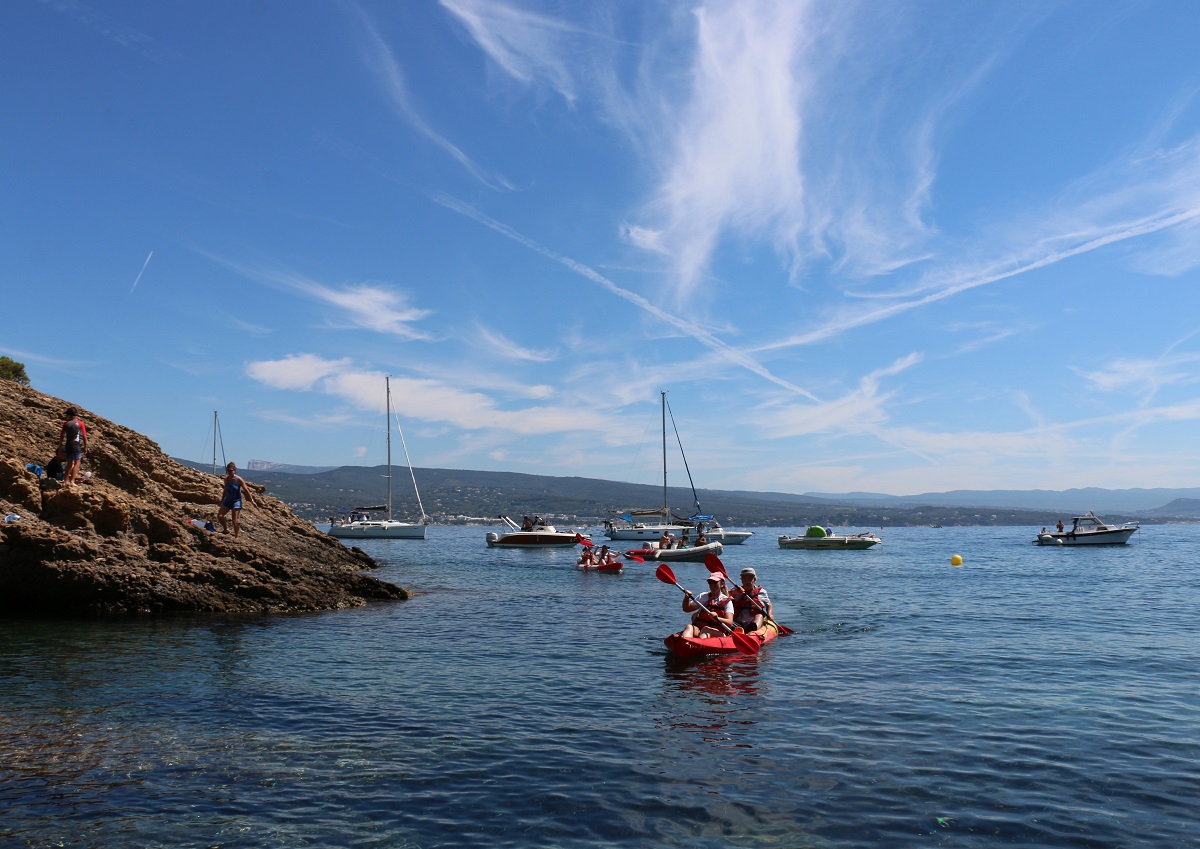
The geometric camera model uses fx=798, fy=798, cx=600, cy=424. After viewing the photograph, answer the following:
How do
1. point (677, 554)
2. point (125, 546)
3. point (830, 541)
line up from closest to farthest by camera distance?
1. point (125, 546)
2. point (677, 554)
3. point (830, 541)

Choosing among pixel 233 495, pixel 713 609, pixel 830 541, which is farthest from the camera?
pixel 830 541

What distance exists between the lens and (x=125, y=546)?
21172 millimetres

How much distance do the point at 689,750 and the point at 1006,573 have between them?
44146mm

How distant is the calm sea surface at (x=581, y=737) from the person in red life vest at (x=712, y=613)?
1.05 meters

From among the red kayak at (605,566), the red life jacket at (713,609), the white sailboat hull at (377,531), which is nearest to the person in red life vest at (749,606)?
the red life jacket at (713,609)

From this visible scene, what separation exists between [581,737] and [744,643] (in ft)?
25.0

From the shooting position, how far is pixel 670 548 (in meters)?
56.8

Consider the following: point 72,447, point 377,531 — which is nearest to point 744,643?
point 72,447

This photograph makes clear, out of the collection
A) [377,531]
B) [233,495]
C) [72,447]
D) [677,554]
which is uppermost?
[72,447]

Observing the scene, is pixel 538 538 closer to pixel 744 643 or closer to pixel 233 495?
pixel 233 495

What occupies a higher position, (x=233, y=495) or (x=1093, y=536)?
(x=233, y=495)

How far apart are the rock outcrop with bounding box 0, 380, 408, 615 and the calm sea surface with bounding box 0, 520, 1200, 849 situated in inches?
55.7

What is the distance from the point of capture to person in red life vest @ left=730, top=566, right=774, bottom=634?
19.1 meters

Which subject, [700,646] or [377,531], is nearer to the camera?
[700,646]
